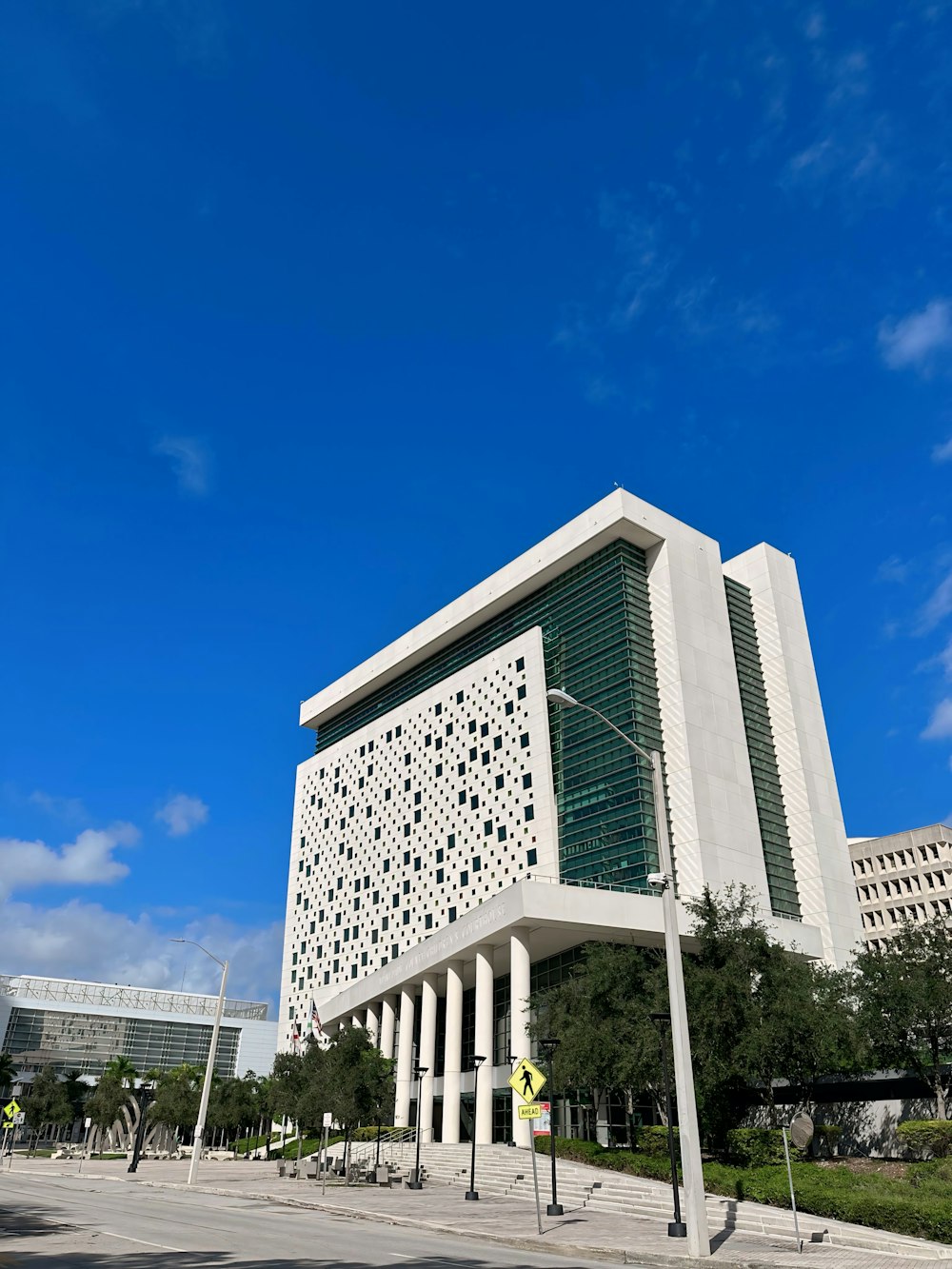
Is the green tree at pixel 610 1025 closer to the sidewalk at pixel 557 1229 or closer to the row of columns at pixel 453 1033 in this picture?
the row of columns at pixel 453 1033

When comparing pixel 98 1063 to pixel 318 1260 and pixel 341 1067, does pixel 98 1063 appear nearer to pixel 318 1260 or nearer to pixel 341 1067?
pixel 341 1067

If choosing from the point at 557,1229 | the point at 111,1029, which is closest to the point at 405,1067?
the point at 557,1229

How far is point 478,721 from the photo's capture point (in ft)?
255

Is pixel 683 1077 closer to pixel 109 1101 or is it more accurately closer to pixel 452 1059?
pixel 452 1059

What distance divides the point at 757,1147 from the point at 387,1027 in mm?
40171

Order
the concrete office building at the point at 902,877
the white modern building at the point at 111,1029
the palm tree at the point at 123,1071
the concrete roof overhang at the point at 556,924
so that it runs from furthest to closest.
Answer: the white modern building at the point at 111,1029
the concrete office building at the point at 902,877
the palm tree at the point at 123,1071
the concrete roof overhang at the point at 556,924

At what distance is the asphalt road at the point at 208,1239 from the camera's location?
1529 cm

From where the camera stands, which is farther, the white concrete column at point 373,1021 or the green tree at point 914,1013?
the white concrete column at point 373,1021

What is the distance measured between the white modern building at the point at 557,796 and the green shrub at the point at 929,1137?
1826cm

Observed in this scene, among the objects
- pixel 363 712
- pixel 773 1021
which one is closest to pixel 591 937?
pixel 773 1021

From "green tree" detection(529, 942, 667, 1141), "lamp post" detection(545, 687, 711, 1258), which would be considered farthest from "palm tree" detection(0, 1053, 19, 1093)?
"lamp post" detection(545, 687, 711, 1258)

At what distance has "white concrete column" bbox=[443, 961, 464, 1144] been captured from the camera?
178ft

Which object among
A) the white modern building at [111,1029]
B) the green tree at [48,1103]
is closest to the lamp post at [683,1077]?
the green tree at [48,1103]

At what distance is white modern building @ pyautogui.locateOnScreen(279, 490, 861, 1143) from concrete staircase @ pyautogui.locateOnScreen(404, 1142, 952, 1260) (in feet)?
22.7
